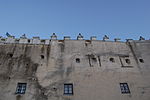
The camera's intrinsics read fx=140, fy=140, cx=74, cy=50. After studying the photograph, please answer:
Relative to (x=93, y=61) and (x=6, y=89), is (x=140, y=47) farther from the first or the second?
(x=6, y=89)

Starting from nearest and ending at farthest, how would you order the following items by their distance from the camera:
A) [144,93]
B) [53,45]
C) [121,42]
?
[144,93], [53,45], [121,42]

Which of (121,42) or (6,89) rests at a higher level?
(121,42)

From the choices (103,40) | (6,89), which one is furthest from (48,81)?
(103,40)

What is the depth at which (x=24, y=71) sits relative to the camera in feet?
41.1

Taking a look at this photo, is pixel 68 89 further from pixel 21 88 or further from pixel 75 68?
pixel 21 88

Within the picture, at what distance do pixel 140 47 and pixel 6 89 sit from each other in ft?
45.7

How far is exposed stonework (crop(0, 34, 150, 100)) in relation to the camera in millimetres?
11375

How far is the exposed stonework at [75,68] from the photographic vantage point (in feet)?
37.3

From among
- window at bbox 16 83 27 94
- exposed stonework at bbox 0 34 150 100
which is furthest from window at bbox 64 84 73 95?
window at bbox 16 83 27 94

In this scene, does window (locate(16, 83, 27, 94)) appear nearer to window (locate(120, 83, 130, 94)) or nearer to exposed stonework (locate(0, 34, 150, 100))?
exposed stonework (locate(0, 34, 150, 100))

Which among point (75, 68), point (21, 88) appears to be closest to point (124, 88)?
point (75, 68)

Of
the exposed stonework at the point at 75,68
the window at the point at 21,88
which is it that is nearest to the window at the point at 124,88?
the exposed stonework at the point at 75,68

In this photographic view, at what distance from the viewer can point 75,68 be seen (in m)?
13.1

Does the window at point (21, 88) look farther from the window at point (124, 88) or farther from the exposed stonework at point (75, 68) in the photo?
the window at point (124, 88)
